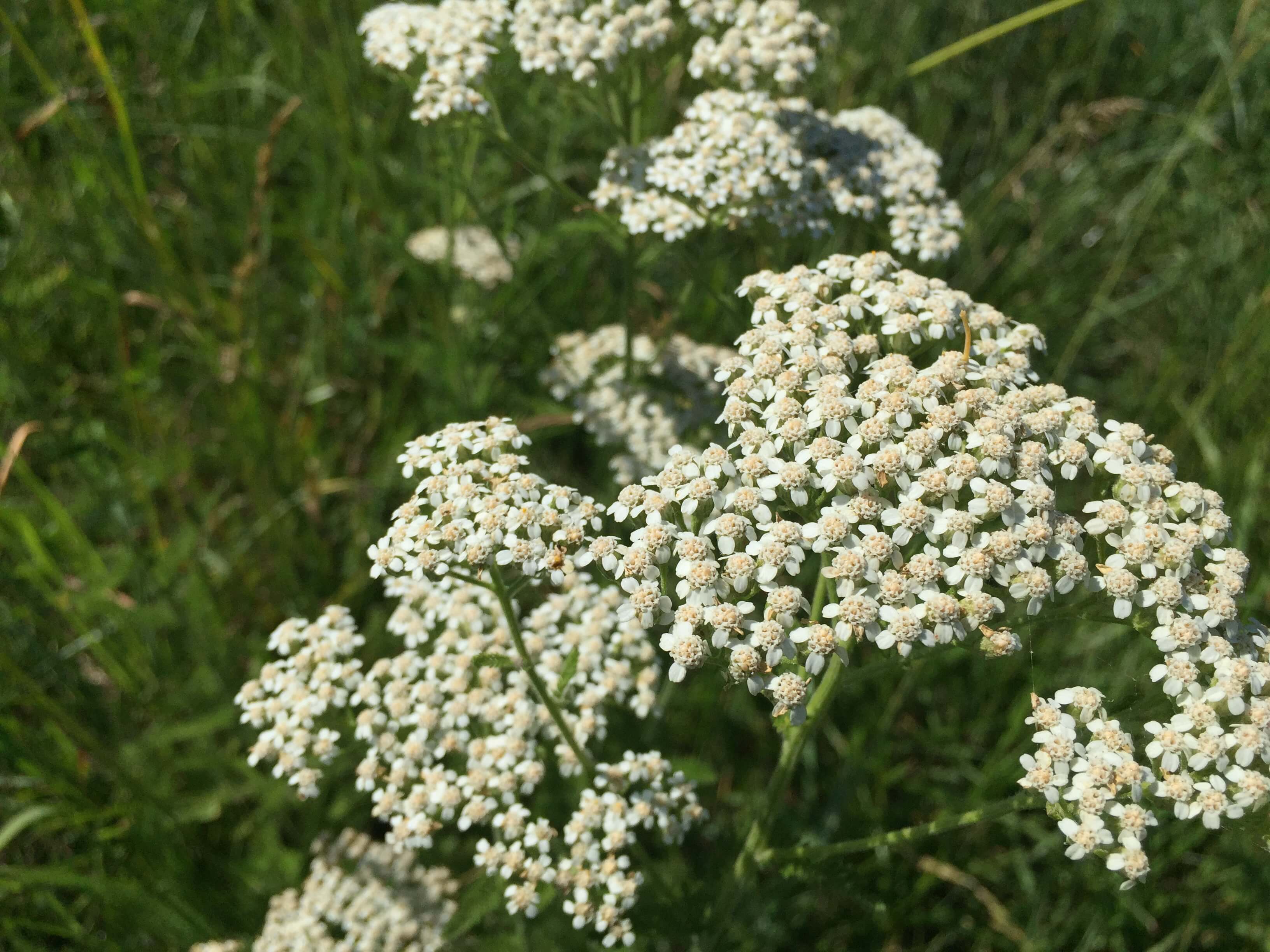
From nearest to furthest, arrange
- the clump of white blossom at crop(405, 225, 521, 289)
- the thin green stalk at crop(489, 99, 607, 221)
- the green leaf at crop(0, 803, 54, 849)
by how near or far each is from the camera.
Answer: the green leaf at crop(0, 803, 54, 849) → the thin green stalk at crop(489, 99, 607, 221) → the clump of white blossom at crop(405, 225, 521, 289)

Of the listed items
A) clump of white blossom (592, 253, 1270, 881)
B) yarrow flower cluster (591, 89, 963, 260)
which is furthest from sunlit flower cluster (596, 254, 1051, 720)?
yarrow flower cluster (591, 89, 963, 260)

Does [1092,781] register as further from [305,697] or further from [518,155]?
[518,155]

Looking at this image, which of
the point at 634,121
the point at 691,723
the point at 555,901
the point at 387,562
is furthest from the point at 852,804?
the point at 634,121

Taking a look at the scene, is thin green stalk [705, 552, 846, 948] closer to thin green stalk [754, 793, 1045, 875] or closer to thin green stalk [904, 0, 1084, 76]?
thin green stalk [754, 793, 1045, 875]

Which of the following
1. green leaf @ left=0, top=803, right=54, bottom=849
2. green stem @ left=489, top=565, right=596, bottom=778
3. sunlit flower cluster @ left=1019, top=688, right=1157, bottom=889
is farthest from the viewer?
green leaf @ left=0, top=803, right=54, bottom=849

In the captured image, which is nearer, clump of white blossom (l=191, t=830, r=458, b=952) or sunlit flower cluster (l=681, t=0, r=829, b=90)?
clump of white blossom (l=191, t=830, r=458, b=952)

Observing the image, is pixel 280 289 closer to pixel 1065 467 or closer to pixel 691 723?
pixel 691 723

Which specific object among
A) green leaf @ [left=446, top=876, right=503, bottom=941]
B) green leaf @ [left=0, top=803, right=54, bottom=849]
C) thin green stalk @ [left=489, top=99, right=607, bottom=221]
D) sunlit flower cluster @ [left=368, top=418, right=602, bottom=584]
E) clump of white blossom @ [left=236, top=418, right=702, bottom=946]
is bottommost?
green leaf @ [left=446, top=876, right=503, bottom=941]
